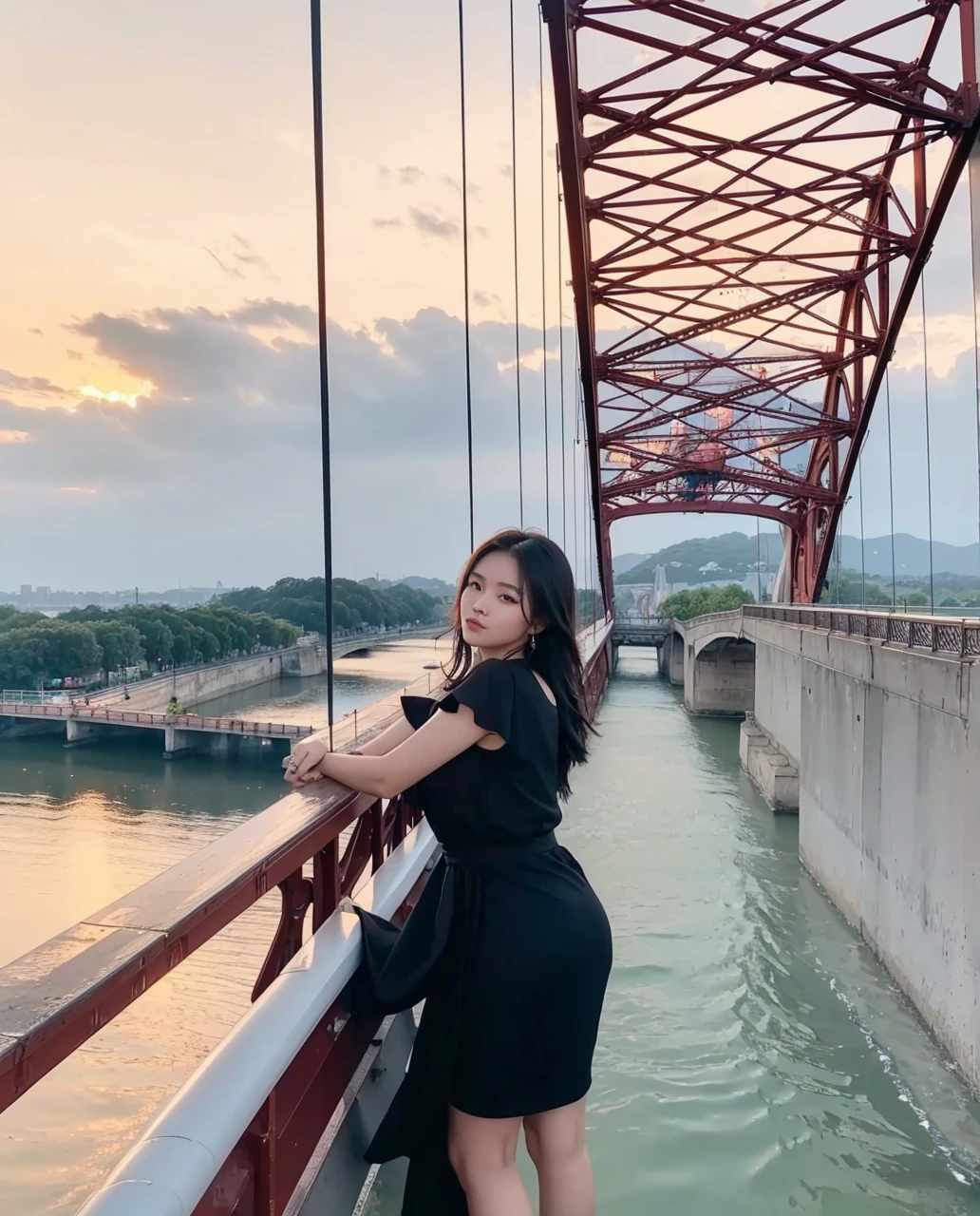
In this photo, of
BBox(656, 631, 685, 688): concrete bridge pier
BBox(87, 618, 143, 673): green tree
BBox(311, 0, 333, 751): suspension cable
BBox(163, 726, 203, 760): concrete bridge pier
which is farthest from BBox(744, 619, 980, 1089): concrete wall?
BBox(87, 618, 143, 673): green tree

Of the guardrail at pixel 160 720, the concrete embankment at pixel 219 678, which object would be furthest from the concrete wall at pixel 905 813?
the guardrail at pixel 160 720

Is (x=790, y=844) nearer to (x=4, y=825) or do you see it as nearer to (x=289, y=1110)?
(x=289, y=1110)

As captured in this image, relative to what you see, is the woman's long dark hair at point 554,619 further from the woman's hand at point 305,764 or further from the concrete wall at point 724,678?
the concrete wall at point 724,678

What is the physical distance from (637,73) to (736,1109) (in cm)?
977

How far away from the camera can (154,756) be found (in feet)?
93.9

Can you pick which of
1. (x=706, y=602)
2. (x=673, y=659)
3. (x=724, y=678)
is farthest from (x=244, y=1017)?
(x=706, y=602)

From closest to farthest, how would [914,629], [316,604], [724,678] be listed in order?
[914,629], [724,678], [316,604]

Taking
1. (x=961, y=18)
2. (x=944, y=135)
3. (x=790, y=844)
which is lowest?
(x=790, y=844)

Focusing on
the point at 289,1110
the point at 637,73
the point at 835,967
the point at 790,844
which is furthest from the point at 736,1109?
the point at 637,73

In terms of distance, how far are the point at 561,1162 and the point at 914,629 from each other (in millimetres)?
6313

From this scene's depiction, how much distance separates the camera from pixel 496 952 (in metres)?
1.39

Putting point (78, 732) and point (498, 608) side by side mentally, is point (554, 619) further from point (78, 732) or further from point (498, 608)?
point (78, 732)

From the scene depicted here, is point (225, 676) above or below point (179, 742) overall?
above

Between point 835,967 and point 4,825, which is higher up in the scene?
point 835,967
